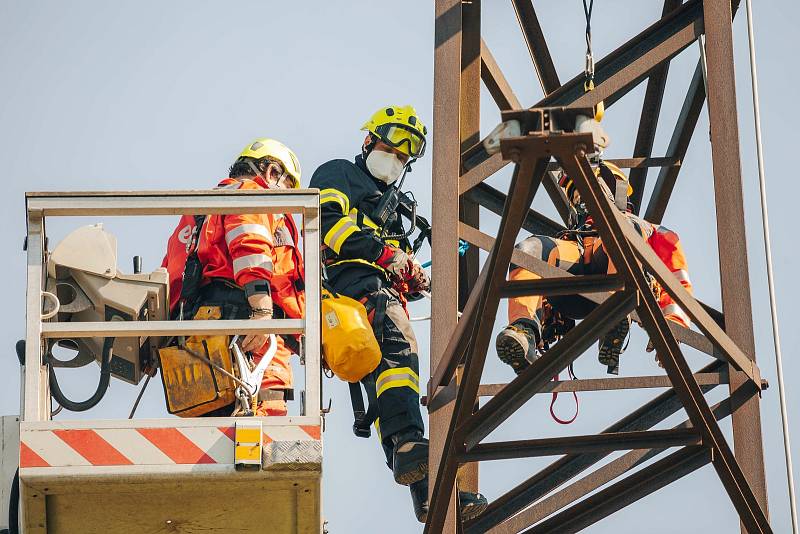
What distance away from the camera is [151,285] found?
9133 millimetres

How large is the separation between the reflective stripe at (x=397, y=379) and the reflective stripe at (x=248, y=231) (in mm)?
1392

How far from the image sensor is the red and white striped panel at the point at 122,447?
26.5 ft

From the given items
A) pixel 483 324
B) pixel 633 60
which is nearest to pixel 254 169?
pixel 633 60

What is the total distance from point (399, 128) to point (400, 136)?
2.3 inches

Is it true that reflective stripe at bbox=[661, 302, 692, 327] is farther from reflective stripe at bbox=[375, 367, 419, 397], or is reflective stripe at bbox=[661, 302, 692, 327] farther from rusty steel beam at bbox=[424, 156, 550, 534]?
rusty steel beam at bbox=[424, 156, 550, 534]

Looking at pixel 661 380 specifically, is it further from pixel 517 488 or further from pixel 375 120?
pixel 375 120

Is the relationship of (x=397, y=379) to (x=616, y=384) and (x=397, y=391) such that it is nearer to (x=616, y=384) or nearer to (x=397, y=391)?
(x=397, y=391)

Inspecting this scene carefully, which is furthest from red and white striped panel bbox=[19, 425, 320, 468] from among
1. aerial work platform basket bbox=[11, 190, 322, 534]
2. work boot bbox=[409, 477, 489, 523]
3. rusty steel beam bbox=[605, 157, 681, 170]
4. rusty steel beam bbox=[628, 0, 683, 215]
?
rusty steel beam bbox=[628, 0, 683, 215]

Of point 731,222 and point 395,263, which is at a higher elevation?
point 731,222

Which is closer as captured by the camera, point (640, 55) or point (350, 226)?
point (640, 55)

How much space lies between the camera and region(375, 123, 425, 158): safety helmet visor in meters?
11.3

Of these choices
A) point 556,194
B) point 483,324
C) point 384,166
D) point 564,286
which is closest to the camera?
point 483,324

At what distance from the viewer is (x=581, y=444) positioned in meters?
8.91

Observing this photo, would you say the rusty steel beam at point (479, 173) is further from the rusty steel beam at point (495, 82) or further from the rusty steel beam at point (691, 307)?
the rusty steel beam at point (691, 307)
